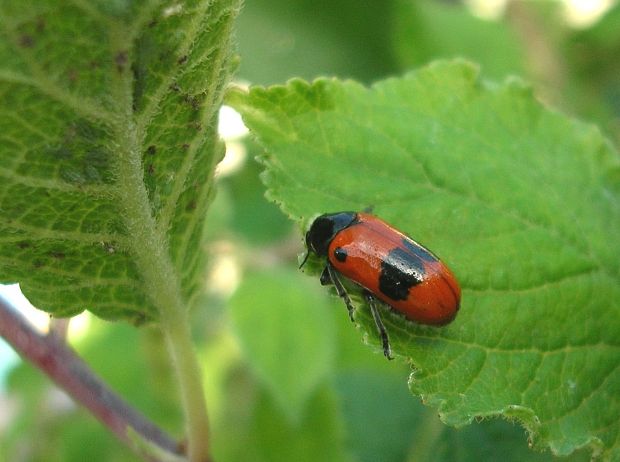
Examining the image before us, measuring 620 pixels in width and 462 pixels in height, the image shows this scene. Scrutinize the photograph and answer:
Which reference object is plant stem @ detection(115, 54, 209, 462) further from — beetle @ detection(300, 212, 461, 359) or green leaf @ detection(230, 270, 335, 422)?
green leaf @ detection(230, 270, 335, 422)

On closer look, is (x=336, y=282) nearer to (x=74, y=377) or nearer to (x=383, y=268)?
(x=383, y=268)

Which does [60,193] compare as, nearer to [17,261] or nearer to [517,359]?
[17,261]

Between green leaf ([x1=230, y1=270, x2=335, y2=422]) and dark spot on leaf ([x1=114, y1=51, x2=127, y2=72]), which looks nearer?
dark spot on leaf ([x1=114, y1=51, x2=127, y2=72])

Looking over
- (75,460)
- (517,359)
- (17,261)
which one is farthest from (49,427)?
(517,359)

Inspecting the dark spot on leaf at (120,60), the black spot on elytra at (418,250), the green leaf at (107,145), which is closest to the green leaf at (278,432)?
the black spot on elytra at (418,250)

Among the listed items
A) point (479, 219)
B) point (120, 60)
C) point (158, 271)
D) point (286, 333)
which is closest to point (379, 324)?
point (479, 219)

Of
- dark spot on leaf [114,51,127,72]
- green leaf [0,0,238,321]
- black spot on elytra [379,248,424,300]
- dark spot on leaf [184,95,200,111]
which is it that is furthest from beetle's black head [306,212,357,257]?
dark spot on leaf [114,51,127,72]

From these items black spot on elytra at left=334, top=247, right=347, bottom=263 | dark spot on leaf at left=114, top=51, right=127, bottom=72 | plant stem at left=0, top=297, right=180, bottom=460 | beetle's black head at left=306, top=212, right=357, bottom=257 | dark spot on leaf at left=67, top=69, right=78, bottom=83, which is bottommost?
plant stem at left=0, top=297, right=180, bottom=460
